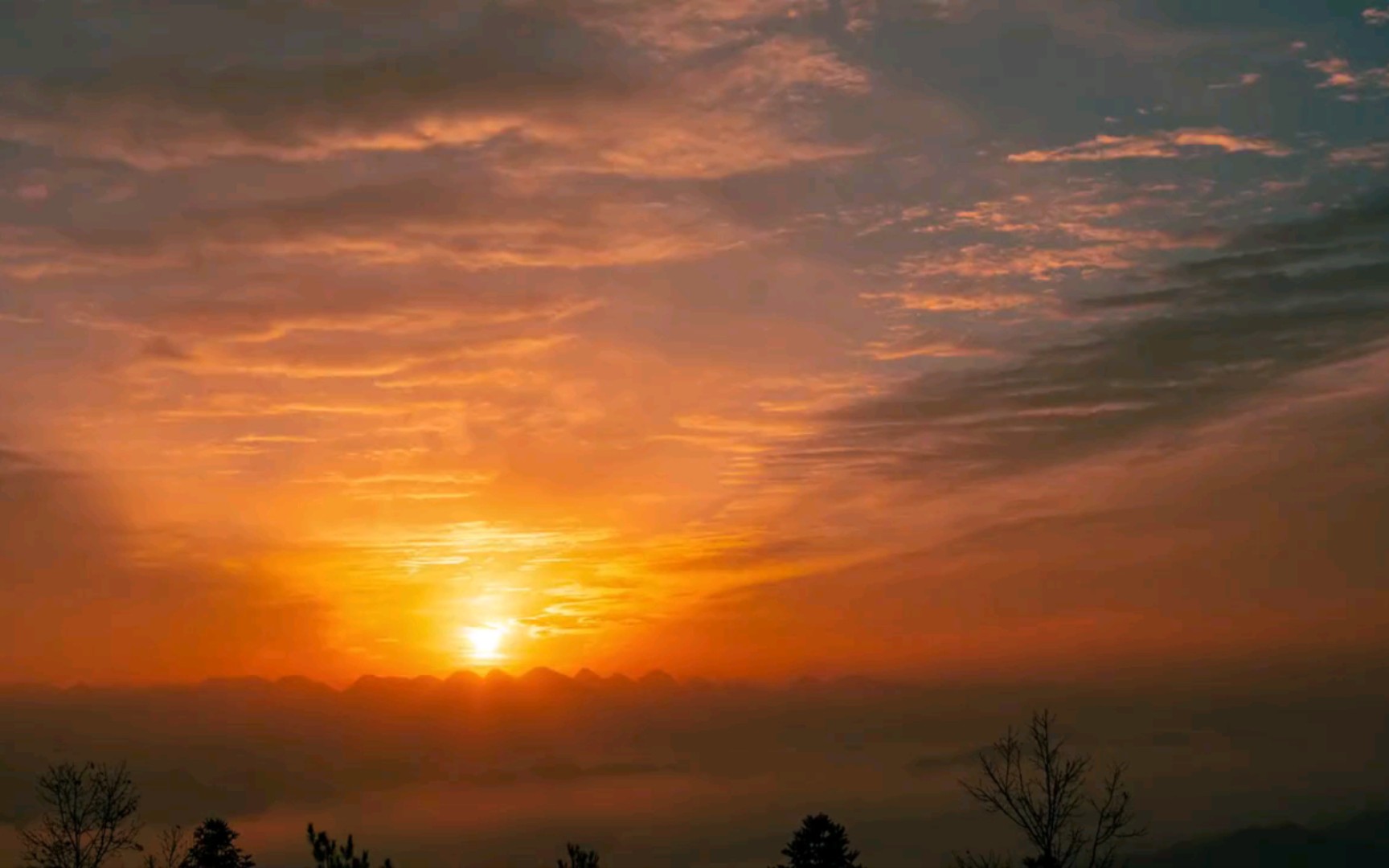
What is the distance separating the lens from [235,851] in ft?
196

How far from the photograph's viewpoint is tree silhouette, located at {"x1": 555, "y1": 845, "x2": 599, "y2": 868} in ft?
134

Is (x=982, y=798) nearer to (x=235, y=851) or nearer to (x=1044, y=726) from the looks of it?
(x=1044, y=726)

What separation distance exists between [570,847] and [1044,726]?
60.4ft

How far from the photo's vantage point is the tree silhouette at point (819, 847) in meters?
57.8

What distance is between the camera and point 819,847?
58.1 m

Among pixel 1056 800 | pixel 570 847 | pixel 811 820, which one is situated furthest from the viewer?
pixel 811 820

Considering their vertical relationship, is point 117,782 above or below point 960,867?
above

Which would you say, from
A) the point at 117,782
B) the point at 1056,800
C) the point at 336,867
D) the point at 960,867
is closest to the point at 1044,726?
the point at 1056,800

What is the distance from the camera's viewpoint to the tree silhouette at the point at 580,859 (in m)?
40.8

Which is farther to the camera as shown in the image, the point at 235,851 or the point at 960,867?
the point at 235,851

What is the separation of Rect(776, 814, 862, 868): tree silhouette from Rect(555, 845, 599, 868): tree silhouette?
18523mm

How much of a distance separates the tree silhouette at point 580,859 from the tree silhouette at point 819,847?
18523 mm

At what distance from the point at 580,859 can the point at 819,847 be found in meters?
20.2

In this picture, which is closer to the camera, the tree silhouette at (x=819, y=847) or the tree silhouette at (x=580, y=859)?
the tree silhouette at (x=580, y=859)
